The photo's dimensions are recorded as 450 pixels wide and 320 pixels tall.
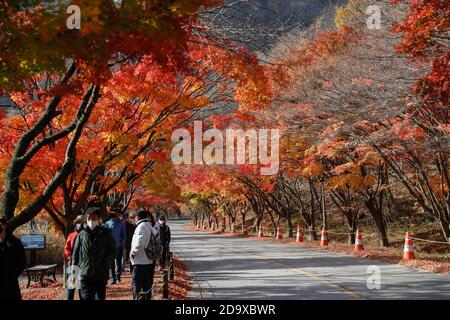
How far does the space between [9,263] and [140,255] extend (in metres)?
2.88

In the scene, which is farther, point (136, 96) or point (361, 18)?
point (361, 18)

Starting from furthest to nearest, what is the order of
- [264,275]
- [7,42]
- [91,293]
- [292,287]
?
[264,275], [292,287], [91,293], [7,42]

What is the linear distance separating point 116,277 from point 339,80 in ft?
35.3

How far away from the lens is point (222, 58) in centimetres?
1363

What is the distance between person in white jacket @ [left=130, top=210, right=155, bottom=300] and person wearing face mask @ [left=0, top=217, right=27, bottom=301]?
2601mm

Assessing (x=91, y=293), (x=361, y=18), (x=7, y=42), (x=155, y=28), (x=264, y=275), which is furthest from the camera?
(x=361, y=18)

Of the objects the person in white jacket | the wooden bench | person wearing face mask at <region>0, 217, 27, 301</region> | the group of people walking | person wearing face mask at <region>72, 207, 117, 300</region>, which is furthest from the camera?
the wooden bench

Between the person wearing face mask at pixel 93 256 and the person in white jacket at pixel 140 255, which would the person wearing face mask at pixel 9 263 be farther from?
the person in white jacket at pixel 140 255

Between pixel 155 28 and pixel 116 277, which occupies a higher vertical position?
pixel 155 28

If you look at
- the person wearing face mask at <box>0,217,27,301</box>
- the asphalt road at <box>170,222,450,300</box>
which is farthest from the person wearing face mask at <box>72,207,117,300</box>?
the asphalt road at <box>170,222,450,300</box>

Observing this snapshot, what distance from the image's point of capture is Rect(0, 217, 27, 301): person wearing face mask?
661 centimetres

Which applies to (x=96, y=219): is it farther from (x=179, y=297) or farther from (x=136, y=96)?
(x=136, y=96)

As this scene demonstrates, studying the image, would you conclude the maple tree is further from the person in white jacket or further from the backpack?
the backpack
